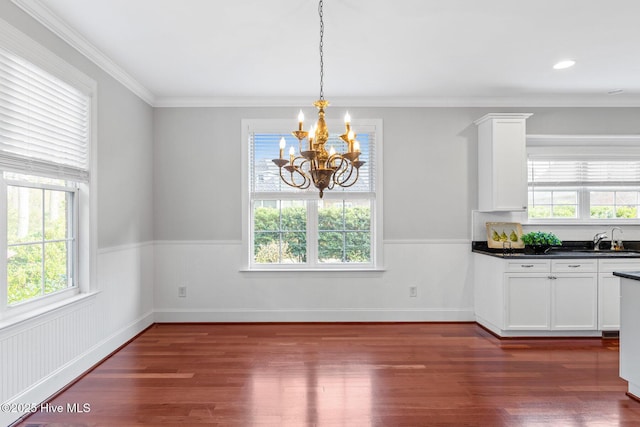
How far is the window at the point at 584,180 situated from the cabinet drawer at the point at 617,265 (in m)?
0.79

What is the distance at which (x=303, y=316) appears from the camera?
4758 mm

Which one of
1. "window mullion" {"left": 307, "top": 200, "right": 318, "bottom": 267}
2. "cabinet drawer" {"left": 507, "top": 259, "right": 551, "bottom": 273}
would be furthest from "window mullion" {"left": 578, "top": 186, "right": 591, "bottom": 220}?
"window mullion" {"left": 307, "top": 200, "right": 318, "bottom": 267}

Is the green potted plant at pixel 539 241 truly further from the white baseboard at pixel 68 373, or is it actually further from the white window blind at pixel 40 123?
the white window blind at pixel 40 123

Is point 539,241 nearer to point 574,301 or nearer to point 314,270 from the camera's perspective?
point 574,301

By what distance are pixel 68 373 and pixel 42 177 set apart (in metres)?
1.47

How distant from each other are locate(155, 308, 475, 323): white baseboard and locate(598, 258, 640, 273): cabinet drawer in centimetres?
145

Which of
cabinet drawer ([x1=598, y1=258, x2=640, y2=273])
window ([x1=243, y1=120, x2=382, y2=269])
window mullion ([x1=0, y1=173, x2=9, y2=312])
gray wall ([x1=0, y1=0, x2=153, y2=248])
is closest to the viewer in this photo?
window mullion ([x1=0, y1=173, x2=9, y2=312])

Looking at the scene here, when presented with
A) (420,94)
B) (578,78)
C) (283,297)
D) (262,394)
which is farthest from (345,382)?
(578,78)

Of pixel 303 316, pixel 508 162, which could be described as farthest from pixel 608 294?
pixel 303 316

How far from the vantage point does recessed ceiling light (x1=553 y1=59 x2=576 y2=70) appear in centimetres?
363

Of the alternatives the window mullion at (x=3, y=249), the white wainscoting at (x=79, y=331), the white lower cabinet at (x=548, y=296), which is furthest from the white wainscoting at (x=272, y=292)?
the window mullion at (x=3, y=249)

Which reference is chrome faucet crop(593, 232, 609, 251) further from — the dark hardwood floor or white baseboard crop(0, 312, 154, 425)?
white baseboard crop(0, 312, 154, 425)

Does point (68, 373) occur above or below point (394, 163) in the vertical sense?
below

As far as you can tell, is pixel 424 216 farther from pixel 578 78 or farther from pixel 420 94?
pixel 578 78
